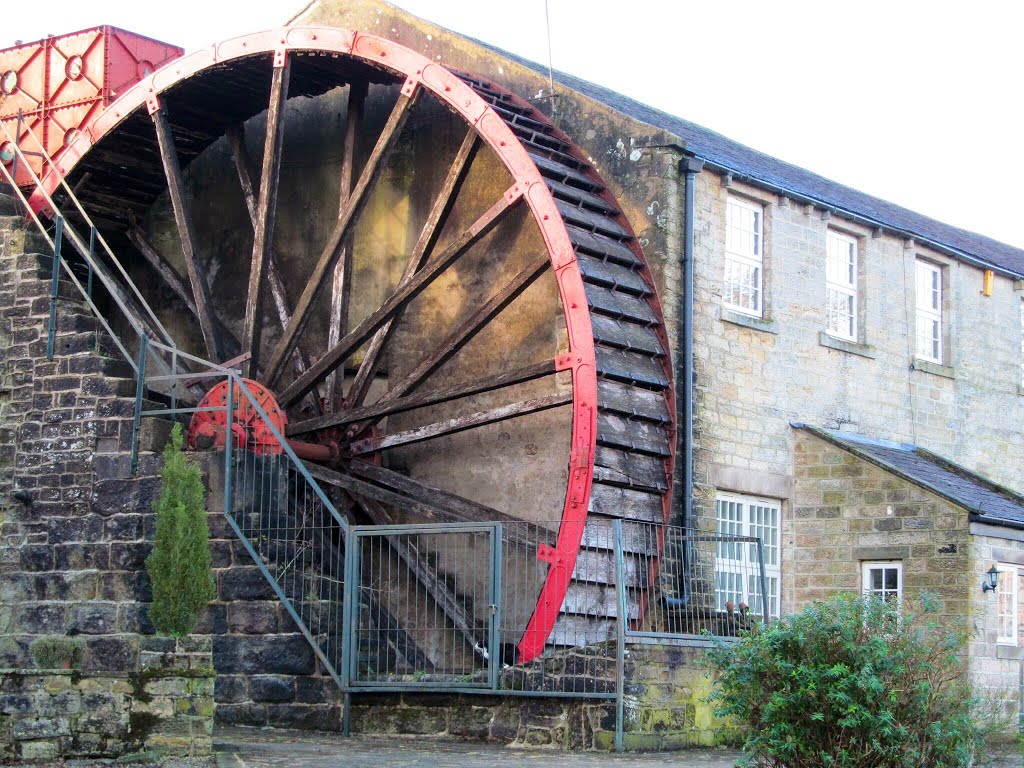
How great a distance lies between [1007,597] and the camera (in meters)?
16.2

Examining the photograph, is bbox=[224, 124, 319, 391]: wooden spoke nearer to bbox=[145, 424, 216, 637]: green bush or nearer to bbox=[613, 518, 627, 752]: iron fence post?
bbox=[145, 424, 216, 637]: green bush

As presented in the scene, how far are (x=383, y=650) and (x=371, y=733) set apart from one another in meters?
0.83

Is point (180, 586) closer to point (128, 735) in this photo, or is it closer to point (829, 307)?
point (128, 735)

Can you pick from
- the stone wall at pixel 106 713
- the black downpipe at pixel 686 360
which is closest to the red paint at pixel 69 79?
the black downpipe at pixel 686 360

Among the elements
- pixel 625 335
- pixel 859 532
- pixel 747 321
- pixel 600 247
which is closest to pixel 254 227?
pixel 600 247

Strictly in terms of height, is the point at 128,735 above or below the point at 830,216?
below

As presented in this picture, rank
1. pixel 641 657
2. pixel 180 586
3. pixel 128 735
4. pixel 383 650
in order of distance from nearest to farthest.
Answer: pixel 128 735 < pixel 180 586 < pixel 641 657 < pixel 383 650

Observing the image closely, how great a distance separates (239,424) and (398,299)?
1.96 meters

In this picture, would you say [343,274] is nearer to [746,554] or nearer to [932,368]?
[746,554]

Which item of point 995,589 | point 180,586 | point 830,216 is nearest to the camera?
point 180,586

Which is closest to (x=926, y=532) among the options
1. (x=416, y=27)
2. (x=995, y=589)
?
(x=995, y=589)

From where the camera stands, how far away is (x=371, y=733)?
1305 cm

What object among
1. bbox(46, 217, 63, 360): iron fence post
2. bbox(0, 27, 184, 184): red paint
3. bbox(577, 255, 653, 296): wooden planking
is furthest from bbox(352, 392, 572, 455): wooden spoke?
bbox(0, 27, 184, 184): red paint

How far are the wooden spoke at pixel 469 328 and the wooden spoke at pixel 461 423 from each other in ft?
1.30
